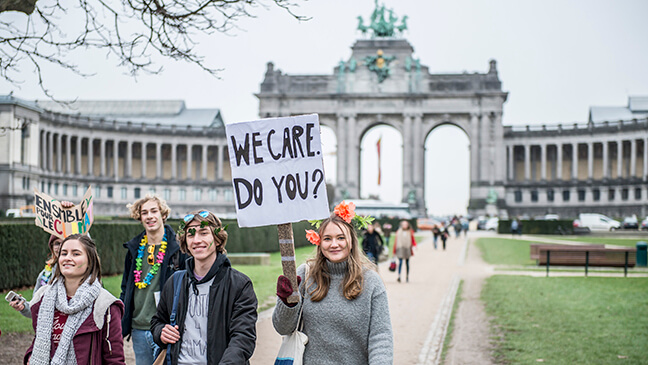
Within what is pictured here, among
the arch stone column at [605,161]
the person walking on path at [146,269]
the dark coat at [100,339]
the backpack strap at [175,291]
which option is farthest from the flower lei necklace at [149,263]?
the arch stone column at [605,161]

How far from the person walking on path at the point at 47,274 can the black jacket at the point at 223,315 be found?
41.1 inches

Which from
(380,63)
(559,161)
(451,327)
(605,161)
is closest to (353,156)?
(380,63)

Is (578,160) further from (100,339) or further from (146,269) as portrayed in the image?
(100,339)

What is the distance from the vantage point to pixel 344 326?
4.93 metres

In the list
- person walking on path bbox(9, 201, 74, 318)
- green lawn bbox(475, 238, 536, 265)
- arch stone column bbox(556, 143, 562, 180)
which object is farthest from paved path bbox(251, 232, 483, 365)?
arch stone column bbox(556, 143, 562, 180)

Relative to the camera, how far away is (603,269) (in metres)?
26.0

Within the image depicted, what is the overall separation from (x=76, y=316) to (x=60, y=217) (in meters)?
3.34

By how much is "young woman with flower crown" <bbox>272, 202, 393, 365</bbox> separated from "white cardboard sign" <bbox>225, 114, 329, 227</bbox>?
27 cm

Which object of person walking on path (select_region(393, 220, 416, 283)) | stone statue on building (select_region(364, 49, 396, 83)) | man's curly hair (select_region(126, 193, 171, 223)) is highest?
stone statue on building (select_region(364, 49, 396, 83))

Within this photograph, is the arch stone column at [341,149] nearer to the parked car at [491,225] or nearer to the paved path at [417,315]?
the parked car at [491,225]

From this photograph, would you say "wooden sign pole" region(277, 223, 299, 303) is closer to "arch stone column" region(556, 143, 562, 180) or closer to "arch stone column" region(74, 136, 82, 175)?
"arch stone column" region(74, 136, 82, 175)

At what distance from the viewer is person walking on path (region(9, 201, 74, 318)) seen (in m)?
5.25

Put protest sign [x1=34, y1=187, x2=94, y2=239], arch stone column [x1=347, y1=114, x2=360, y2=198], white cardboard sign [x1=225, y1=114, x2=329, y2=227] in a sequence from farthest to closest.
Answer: arch stone column [x1=347, y1=114, x2=360, y2=198] → protest sign [x1=34, y1=187, x2=94, y2=239] → white cardboard sign [x1=225, y1=114, x2=329, y2=227]

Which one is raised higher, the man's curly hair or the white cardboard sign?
the white cardboard sign
